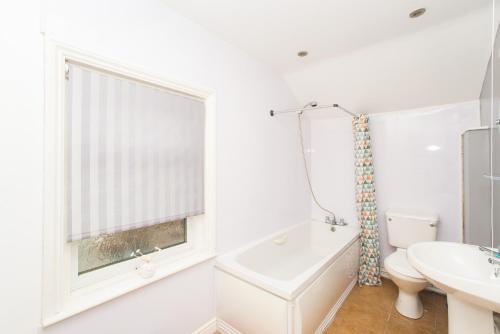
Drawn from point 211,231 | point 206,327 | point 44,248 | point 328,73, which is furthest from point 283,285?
point 328,73

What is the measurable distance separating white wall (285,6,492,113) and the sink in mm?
1602

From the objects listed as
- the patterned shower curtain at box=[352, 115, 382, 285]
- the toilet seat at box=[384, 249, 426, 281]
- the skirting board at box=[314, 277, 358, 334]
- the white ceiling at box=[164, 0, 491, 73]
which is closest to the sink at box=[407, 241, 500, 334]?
the toilet seat at box=[384, 249, 426, 281]

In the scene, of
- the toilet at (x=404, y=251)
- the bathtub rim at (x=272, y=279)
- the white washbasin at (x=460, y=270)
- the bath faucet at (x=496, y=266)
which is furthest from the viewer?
the toilet at (x=404, y=251)

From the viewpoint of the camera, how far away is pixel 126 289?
1.34 m

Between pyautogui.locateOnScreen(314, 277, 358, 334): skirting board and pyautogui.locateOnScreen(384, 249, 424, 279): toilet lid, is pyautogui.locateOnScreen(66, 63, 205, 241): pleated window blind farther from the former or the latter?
pyautogui.locateOnScreen(384, 249, 424, 279): toilet lid

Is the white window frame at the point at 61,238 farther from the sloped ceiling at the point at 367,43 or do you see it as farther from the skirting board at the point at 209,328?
the sloped ceiling at the point at 367,43

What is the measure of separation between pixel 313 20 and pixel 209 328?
2561 mm

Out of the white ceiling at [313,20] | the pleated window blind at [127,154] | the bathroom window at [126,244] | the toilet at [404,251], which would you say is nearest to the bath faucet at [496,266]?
the toilet at [404,251]

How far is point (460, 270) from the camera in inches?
53.4

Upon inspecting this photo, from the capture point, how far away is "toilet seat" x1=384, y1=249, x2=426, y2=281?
6.52 ft

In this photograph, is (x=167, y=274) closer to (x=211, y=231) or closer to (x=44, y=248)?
(x=211, y=231)

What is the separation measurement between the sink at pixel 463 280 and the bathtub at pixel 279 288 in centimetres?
75

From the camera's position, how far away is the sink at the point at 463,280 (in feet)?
3.23

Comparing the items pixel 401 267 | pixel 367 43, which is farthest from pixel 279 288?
pixel 367 43
